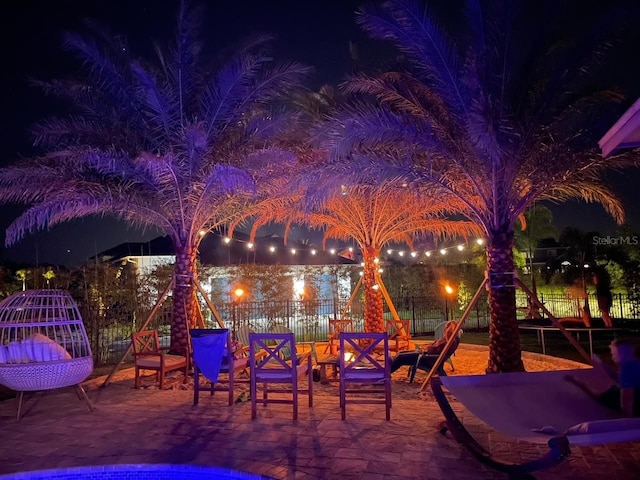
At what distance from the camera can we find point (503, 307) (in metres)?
8.04

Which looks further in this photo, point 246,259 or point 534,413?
point 246,259

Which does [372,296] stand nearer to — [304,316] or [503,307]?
[304,316]

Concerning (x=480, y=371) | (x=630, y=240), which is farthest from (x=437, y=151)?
(x=630, y=240)

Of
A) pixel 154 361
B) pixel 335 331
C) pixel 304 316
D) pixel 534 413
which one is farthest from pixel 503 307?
pixel 304 316

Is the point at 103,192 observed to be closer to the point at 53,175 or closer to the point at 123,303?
the point at 53,175

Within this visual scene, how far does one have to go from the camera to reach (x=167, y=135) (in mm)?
9430

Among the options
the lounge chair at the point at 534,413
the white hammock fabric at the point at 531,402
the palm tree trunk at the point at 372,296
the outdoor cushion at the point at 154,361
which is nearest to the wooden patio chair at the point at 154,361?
the outdoor cushion at the point at 154,361

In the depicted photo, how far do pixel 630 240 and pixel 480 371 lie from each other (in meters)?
17.1

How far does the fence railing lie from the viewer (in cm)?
1198

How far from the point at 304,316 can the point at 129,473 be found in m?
12.0

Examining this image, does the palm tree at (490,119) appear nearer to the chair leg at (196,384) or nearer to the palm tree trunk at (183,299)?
the chair leg at (196,384)

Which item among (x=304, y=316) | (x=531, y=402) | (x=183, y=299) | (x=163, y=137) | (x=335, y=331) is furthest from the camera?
(x=304, y=316)

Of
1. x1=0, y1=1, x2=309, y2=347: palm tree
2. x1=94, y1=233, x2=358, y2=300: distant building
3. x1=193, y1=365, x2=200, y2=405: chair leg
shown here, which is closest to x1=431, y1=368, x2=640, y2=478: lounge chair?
x1=193, y1=365, x2=200, y2=405: chair leg

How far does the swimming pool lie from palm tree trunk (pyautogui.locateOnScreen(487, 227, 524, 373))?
5.06 meters
